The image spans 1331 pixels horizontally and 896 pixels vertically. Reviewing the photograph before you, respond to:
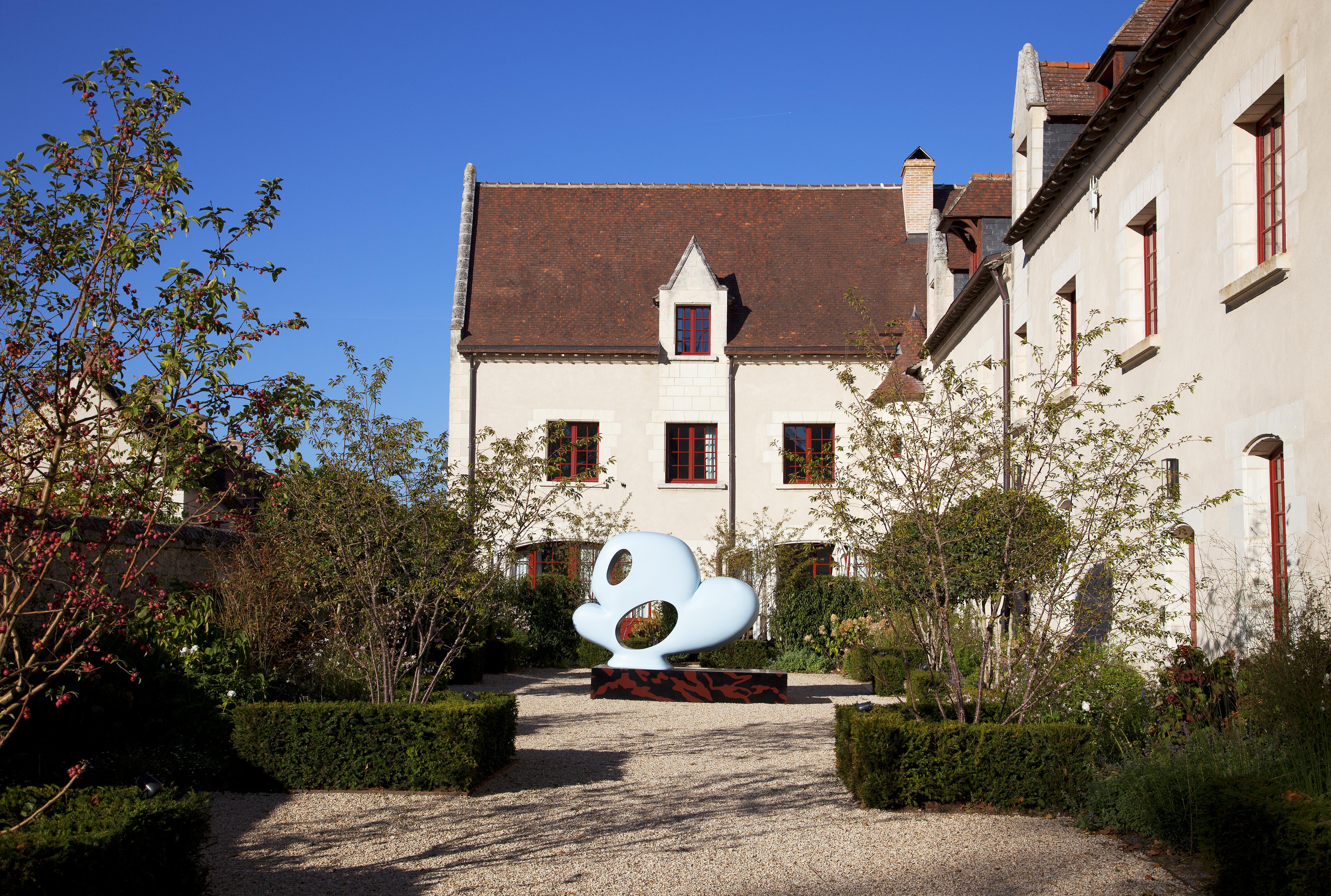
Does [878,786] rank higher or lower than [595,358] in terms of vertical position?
lower

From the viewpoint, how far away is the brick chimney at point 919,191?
24000 mm

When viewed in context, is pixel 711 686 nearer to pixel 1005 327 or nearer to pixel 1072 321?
pixel 1072 321

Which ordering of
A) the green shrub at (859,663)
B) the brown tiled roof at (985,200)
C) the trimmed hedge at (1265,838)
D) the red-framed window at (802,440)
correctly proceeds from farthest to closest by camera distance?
the red-framed window at (802,440) < the brown tiled roof at (985,200) < the green shrub at (859,663) < the trimmed hedge at (1265,838)

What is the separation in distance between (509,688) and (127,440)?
1121cm

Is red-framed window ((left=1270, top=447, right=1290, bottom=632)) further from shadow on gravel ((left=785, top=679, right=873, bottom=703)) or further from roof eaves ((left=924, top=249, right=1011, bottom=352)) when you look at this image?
shadow on gravel ((left=785, top=679, right=873, bottom=703))

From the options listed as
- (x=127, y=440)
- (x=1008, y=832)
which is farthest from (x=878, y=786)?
(x=127, y=440)

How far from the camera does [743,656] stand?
55.7ft

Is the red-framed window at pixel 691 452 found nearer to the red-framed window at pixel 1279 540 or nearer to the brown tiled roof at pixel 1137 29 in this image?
the brown tiled roof at pixel 1137 29

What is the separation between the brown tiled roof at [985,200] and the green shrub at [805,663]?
7266 mm

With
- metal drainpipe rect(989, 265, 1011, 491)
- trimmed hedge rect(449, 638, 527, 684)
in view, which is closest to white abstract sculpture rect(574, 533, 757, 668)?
trimmed hedge rect(449, 638, 527, 684)

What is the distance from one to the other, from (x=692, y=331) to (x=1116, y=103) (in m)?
12.7

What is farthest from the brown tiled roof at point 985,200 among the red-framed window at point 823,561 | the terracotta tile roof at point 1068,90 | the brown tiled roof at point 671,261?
the red-framed window at point 823,561

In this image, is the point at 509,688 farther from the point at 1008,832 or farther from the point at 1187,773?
the point at 1187,773

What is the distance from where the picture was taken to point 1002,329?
15.0 metres
